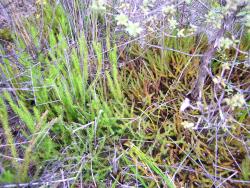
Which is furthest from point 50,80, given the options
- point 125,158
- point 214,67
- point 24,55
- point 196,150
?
point 214,67

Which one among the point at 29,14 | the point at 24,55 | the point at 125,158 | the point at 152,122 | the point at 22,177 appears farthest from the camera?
the point at 29,14

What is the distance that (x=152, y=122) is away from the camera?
3.90 feet

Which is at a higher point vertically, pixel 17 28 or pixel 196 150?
pixel 17 28

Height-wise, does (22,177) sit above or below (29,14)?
below

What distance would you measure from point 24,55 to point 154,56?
729mm

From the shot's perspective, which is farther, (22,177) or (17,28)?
(17,28)

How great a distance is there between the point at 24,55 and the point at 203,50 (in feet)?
3.33

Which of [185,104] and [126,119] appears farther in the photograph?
[126,119]

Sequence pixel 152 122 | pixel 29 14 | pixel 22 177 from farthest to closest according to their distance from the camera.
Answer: pixel 29 14 < pixel 152 122 < pixel 22 177

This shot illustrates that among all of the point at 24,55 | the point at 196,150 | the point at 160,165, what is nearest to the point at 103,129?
the point at 160,165

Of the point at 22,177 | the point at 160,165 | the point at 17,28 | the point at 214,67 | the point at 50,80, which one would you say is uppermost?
the point at 17,28

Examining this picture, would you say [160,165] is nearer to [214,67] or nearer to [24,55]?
[214,67]

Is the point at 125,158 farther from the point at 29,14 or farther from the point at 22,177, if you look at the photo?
the point at 29,14

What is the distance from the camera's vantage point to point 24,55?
1349 millimetres
